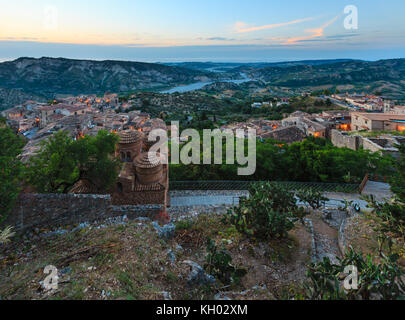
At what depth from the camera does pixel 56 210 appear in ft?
23.1

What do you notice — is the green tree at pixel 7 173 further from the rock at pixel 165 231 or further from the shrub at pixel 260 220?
the shrub at pixel 260 220

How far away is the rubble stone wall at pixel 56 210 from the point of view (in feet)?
21.6

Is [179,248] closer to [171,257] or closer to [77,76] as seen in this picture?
[171,257]

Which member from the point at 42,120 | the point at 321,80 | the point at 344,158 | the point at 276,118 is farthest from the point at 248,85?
the point at 344,158

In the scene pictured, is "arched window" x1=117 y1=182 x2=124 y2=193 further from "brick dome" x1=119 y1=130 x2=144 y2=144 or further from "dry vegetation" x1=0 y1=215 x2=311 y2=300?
"dry vegetation" x1=0 y1=215 x2=311 y2=300

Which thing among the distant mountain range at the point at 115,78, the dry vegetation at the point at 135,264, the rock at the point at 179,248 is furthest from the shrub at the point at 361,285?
the distant mountain range at the point at 115,78

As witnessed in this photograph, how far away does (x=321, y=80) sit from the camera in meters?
123

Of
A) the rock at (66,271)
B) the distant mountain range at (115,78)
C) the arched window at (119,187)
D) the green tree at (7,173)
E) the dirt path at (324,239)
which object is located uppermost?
the distant mountain range at (115,78)

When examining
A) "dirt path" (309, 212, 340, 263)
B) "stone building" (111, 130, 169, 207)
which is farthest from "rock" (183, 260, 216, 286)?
"stone building" (111, 130, 169, 207)

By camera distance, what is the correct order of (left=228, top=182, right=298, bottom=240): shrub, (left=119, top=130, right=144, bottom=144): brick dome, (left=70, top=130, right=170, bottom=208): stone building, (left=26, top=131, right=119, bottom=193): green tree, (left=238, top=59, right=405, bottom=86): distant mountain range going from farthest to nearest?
(left=238, top=59, right=405, bottom=86): distant mountain range, (left=119, top=130, right=144, bottom=144): brick dome, (left=70, top=130, right=170, bottom=208): stone building, (left=26, top=131, right=119, bottom=193): green tree, (left=228, top=182, right=298, bottom=240): shrub

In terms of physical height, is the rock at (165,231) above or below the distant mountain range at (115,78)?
below

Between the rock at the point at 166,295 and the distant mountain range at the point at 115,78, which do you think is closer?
the rock at the point at 166,295

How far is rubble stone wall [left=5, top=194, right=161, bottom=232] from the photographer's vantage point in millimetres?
6578

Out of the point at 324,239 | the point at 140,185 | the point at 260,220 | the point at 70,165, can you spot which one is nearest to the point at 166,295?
the point at 260,220
